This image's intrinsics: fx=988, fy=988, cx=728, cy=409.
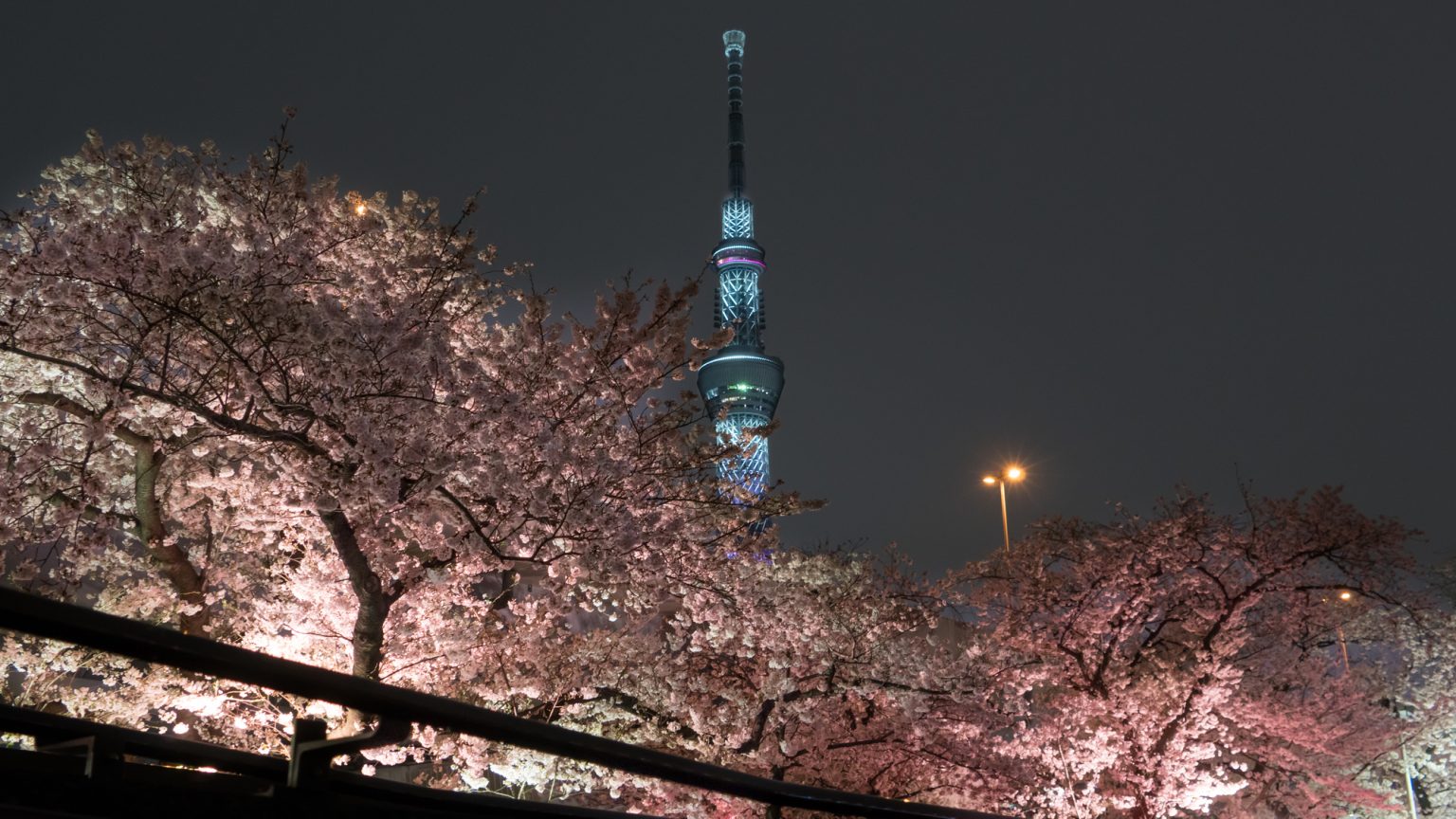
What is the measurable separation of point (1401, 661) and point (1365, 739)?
5.79 metres

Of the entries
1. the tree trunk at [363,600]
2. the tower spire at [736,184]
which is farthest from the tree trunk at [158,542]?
the tower spire at [736,184]

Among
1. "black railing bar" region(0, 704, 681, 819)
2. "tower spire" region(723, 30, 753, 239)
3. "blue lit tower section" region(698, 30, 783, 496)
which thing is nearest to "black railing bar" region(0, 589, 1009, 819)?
"black railing bar" region(0, 704, 681, 819)

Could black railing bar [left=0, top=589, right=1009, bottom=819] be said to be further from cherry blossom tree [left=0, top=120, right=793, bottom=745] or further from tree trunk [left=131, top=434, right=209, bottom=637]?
tree trunk [left=131, top=434, right=209, bottom=637]

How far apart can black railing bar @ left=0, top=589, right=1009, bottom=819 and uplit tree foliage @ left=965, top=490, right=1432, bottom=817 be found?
14.8m

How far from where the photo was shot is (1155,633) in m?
17.6

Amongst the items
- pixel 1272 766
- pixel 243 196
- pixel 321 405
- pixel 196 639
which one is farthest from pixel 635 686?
pixel 1272 766

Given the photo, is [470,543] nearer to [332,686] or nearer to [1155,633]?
[332,686]

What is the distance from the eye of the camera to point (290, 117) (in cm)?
849

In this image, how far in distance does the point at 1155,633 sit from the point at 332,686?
1824cm

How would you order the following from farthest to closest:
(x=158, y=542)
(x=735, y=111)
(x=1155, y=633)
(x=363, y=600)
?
1. (x=735, y=111)
2. (x=1155, y=633)
3. (x=158, y=542)
4. (x=363, y=600)

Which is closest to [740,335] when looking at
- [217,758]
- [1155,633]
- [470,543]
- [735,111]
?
[735,111]

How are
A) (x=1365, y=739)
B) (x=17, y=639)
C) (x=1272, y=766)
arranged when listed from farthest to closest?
1. (x=1365, y=739)
2. (x=1272, y=766)
3. (x=17, y=639)

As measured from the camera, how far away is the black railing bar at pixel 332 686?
4.78 feet

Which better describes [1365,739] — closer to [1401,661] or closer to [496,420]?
[1401,661]
